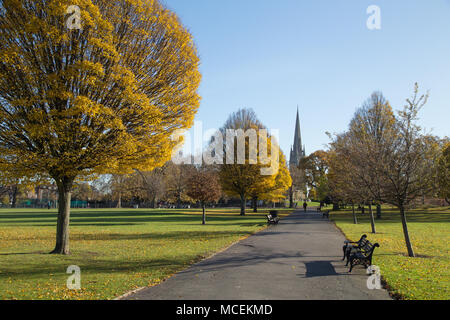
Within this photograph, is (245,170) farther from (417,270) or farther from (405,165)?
(417,270)

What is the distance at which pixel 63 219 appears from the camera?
1301 cm

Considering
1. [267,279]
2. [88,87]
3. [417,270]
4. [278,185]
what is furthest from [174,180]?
[267,279]

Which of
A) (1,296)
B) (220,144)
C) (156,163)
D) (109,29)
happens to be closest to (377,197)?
(156,163)

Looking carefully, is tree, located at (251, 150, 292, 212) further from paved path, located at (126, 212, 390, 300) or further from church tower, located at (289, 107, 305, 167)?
church tower, located at (289, 107, 305, 167)

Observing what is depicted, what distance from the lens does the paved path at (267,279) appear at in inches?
277

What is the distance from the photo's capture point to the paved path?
7.03 m

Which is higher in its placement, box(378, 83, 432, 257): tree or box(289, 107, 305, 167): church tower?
box(289, 107, 305, 167): church tower

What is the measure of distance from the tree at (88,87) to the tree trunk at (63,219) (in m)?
0.04

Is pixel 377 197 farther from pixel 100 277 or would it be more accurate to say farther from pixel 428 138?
pixel 100 277

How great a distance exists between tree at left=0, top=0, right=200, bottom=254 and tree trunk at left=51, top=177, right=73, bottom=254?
0.13 ft

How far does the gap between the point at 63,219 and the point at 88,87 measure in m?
5.15

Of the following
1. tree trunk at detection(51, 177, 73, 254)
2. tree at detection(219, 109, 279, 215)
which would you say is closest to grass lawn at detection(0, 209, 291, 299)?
tree trunk at detection(51, 177, 73, 254)

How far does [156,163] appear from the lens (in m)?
13.9

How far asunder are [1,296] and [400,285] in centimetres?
879
